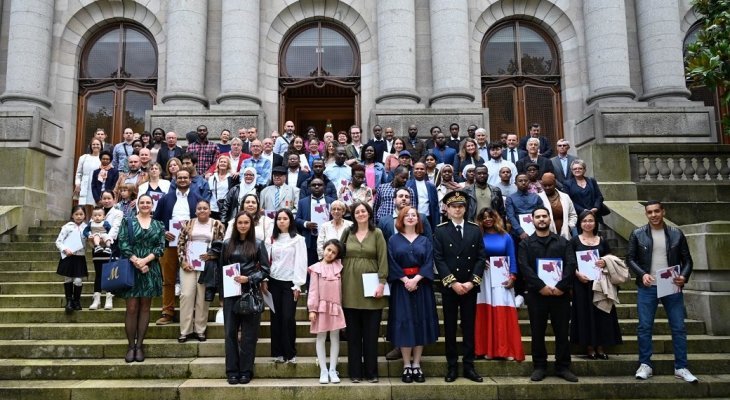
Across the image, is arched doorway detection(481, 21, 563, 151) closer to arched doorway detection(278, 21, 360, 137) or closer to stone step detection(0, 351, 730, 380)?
arched doorway detection(278, 21, 360, 137)

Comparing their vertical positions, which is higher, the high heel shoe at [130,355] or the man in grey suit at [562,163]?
the man in grey suit at [562,163]

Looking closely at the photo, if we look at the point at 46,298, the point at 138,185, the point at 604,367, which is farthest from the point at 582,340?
the point at 46,298

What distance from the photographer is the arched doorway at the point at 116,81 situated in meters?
17.5

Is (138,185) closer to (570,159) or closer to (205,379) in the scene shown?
(205,379)

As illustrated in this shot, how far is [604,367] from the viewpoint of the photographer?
7352 millimetres

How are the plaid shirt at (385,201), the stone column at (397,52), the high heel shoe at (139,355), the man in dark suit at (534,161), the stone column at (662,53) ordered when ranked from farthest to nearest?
1. the stone column at (662,53)
2. the stone column at (397,52)
3. the man in dark suit at (534,161)
4. the plaid shirt at (385,201)
5. the high heel shoe at (139,355)

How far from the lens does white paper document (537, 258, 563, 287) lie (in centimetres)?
714

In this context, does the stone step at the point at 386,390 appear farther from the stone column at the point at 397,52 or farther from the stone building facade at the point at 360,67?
the stone column at the point at 397,52

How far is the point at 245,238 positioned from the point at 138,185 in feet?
12.5

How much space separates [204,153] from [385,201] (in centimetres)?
486

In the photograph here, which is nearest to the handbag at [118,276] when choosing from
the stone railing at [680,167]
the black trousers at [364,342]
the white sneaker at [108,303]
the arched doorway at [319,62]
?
the white sneaker at [108,303]

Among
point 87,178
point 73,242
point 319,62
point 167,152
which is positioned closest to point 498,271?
point 73,242

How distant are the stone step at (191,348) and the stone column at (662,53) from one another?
425 inches

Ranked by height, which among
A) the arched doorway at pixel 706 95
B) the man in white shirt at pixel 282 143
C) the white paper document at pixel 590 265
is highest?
the arched doorway at pixel 706 95
